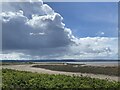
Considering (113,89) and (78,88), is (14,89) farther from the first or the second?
(113,89)

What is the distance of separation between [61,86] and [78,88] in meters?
1.04

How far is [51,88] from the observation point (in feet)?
62.6

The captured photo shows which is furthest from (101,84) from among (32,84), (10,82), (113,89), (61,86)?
(10,82)

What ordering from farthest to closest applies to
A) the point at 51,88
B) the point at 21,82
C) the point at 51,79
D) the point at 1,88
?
the point at 51,79 → the point at 21,82 → the point at 51,88 → the point at 1,88

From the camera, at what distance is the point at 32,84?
20.0m

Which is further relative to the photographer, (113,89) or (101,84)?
(101,84)

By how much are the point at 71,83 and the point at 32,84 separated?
249 cm

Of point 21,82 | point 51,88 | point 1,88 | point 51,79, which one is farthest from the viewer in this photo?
point 51,79

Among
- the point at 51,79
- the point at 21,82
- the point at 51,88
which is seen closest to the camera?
the point at 51,88

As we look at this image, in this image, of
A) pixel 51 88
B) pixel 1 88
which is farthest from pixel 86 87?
pixel 1 88

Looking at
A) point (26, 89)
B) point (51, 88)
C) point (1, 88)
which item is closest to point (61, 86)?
point (51, 88)

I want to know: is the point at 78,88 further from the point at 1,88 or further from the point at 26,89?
the point at 1,88

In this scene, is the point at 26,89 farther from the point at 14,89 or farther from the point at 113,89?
the point at 113,89

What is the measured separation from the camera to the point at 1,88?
17.8m
